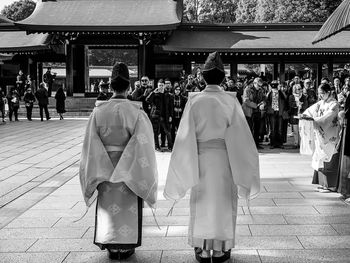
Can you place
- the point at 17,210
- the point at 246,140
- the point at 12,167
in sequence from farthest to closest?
the point at 12,167
the point at 17,210
the point at 246,140

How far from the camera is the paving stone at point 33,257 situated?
14.1 feet

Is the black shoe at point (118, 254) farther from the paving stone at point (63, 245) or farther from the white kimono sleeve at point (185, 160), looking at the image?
the white kimono sleeve at point (185, 160)

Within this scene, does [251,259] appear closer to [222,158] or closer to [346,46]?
[222,158]

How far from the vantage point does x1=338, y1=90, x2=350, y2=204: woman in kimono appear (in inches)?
247

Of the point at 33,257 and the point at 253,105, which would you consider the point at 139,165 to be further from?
the point at 253,105

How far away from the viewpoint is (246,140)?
414 centimetres

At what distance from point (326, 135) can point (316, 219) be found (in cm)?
175

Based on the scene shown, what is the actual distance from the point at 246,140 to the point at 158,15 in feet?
64.3

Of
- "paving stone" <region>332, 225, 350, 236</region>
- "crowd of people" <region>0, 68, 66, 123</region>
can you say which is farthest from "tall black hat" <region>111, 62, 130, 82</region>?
"crowd of people" <region>0, 68, 66, 123</region>

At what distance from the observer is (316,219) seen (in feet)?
18.1

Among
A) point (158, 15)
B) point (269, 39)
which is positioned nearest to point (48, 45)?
point (158, 15)

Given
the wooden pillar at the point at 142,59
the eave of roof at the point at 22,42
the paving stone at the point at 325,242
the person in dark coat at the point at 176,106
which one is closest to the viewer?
the paving stone at the point at 325,242

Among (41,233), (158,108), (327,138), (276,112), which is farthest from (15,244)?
(276,112)

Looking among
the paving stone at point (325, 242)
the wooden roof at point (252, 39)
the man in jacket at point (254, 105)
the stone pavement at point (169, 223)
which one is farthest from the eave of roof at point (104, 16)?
the paving stone at point (325, 242)
